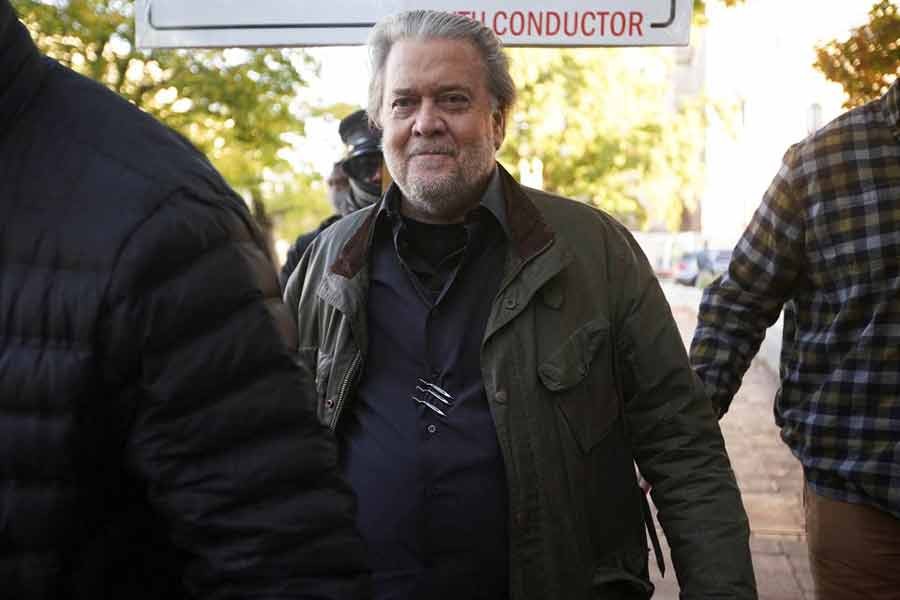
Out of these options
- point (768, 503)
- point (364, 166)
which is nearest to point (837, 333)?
point (364, 166)

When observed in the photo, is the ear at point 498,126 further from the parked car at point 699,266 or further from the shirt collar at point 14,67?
the parked car at point 699,266

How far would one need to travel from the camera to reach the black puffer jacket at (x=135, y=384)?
52.2 inches

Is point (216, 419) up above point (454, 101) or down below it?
below

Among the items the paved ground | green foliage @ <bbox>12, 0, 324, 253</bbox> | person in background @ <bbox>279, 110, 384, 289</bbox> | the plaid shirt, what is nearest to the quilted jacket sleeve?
the plaid shirt

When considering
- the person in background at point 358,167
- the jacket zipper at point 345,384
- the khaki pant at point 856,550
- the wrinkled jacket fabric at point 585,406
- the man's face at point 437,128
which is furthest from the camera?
the person in background at point 358,167

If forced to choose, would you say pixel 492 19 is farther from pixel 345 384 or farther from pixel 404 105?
pixel 345 384

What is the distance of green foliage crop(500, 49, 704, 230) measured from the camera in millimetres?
21031

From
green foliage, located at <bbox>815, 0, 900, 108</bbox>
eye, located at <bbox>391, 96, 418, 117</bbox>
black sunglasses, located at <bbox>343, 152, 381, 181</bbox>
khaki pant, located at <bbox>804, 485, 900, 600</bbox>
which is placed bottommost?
khaki pant, located at <bbox>804, 485, 900, 600</bbox>

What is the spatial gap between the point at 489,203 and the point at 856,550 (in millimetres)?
1250

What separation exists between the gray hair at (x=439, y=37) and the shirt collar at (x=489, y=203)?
22 cm

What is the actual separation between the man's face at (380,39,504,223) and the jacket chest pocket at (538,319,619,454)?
463 mm

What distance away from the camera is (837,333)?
3160 mm

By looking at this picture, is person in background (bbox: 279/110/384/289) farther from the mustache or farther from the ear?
the mustache

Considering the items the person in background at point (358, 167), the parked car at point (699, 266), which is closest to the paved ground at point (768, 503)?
the person in background at point (358, 167)
